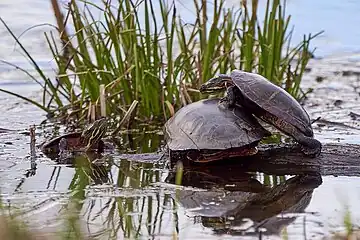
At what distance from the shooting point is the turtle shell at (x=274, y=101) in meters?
3.83

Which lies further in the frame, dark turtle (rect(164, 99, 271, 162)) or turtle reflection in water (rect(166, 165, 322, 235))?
dark turtle (rect(164, 99, 271, 162))

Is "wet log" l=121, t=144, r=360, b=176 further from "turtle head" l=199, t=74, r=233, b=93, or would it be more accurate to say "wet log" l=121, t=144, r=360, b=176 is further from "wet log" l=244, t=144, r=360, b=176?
"turtle head" l=199, t=74, r=233, b=93

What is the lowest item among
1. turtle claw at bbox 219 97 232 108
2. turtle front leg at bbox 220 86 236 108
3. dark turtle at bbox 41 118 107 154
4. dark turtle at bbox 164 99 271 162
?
dark turtle at bbox 41 118 107 154

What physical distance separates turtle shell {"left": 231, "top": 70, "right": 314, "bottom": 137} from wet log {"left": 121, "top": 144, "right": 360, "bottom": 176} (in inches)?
6.3

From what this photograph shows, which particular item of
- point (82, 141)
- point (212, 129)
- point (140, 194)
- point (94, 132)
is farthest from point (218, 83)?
point (140, 194)

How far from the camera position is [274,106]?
3.84 metres

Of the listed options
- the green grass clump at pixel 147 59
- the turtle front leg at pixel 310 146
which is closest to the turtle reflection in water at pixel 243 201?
the turtle front leg at pixel 310 146

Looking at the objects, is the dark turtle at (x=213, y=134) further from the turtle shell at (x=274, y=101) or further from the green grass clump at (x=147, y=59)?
the green grass clump at (x=147, y=59)

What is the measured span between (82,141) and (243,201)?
1473mm

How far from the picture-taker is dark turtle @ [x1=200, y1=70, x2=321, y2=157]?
3842 millimetres

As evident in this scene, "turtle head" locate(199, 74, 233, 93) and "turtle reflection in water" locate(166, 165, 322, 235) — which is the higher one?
"turtle head" locate(199, 74, 233, 93)

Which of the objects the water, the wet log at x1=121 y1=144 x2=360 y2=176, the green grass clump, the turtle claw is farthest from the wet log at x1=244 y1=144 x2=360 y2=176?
the green grass clump

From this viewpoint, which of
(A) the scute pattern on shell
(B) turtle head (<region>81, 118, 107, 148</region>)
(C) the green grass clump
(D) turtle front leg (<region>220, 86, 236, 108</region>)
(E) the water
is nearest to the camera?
(E) the water

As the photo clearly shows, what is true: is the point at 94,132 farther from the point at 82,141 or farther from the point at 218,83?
the point at 218,83
